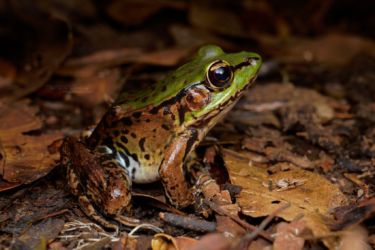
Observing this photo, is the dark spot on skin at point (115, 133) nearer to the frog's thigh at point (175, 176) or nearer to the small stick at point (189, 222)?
the frog's thigh at point (175, 176)

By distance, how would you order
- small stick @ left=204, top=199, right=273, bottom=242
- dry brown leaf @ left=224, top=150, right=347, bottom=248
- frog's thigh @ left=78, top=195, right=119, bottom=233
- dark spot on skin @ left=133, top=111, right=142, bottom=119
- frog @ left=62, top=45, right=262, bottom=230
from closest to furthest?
1. small stick @ left=204, top=199, right=273, bottom=242
2. dry brown leaf @ left=224, top=150, right=347, bottom=248
3. frog's thigh @ left=78, top=195, right=119, bottom=233
4. frog @ left=62, top=45, right=262, bottom=230
5. dark spot on skin @ left=133, top=111, right=142, bottom=119

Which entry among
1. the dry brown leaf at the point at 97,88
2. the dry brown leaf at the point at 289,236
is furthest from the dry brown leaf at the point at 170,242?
the dry brown leaf at the point at 97,88

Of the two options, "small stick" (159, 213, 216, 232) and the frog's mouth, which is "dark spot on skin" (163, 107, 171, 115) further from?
"small stick" (159, 213, 216, 232)

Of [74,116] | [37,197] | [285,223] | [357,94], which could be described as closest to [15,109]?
[74,116]

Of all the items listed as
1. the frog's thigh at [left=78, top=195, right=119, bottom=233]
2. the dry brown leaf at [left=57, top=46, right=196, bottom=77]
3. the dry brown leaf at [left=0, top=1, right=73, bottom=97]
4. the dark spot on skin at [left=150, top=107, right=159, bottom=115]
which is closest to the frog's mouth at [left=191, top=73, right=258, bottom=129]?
the dark spot on skin at [left=150, top=107, right=159, bottom=115]

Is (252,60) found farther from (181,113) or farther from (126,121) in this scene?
(126,121)

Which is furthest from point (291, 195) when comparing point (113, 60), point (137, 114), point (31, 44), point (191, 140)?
point (31, 44)

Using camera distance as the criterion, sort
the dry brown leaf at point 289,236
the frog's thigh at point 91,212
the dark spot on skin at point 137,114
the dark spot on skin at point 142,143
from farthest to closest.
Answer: the dark spot on skin at point 142,143 → the dark spot on skin at point 137,114 → the frog's thigh at point 91,212 → the dry brown leaf at point 289,236

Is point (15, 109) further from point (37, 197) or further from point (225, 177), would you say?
point (225, 177)
